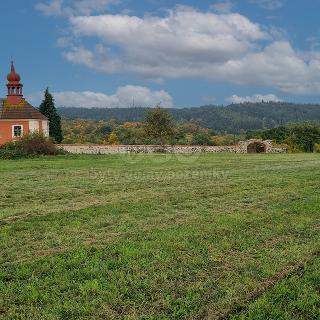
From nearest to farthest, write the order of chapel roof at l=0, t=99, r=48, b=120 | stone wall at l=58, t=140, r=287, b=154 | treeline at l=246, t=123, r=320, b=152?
1. stone wall at l=58, t=140, r=287, b=154
2. chapel roof at l=0, t=99, r=48, b=120
3. treeline at l=246, t=123, r=320, b=152

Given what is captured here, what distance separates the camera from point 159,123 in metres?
46.7

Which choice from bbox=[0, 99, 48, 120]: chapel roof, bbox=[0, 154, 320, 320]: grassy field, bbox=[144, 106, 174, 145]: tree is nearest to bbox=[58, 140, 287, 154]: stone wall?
bbox=[144, 106, 174, 145]: tree

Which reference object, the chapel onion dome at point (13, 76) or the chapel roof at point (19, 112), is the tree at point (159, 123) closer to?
the chapel roof at point (19, 112)

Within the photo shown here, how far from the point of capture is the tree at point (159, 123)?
46.5m

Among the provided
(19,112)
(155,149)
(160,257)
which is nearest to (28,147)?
(19,112)

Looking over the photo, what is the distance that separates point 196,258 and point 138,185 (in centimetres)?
872

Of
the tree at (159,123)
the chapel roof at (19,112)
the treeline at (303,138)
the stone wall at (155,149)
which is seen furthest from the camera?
the treeline at (303,138)

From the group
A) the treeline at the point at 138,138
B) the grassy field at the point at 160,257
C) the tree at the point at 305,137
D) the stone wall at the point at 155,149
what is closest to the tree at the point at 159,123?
the treeline at the point at 138,138

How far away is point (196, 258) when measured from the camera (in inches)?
242

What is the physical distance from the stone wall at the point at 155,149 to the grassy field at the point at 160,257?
2811 centimetres

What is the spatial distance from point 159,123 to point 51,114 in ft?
41.4

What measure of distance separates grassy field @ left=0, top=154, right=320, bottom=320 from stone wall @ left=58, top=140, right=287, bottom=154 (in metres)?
28.1

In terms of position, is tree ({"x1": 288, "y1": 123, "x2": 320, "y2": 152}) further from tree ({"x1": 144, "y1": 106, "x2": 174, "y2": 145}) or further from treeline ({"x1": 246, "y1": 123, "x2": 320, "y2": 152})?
tree ({"x1": 144, "y1": 106, "x2": 174, "y2": 145})

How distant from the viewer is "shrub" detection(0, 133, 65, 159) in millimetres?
31566
